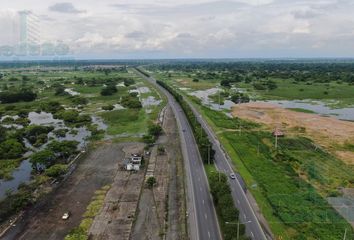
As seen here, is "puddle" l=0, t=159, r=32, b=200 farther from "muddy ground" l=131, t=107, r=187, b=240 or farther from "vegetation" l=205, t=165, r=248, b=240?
"vegetation" l=205, t=165, r=248, b=240

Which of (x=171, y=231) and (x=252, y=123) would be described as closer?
(x=171, y=231)

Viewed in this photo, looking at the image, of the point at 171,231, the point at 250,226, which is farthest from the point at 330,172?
the point at 171,231

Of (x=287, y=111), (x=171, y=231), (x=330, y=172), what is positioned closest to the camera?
(x=171, y=231)

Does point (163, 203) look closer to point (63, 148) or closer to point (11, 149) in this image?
point (63, 148)

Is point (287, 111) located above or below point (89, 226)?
above

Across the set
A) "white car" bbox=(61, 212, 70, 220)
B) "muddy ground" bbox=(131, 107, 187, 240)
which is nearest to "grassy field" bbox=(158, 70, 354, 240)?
"muddy ground" bbox=(131, 107, 187, 240)

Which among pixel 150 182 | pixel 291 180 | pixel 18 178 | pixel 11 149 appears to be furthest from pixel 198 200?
pixel 11 149

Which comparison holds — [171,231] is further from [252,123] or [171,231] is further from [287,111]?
[287,111]

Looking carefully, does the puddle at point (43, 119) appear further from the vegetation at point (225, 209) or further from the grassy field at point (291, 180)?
the vegetation at point (225, 209)
